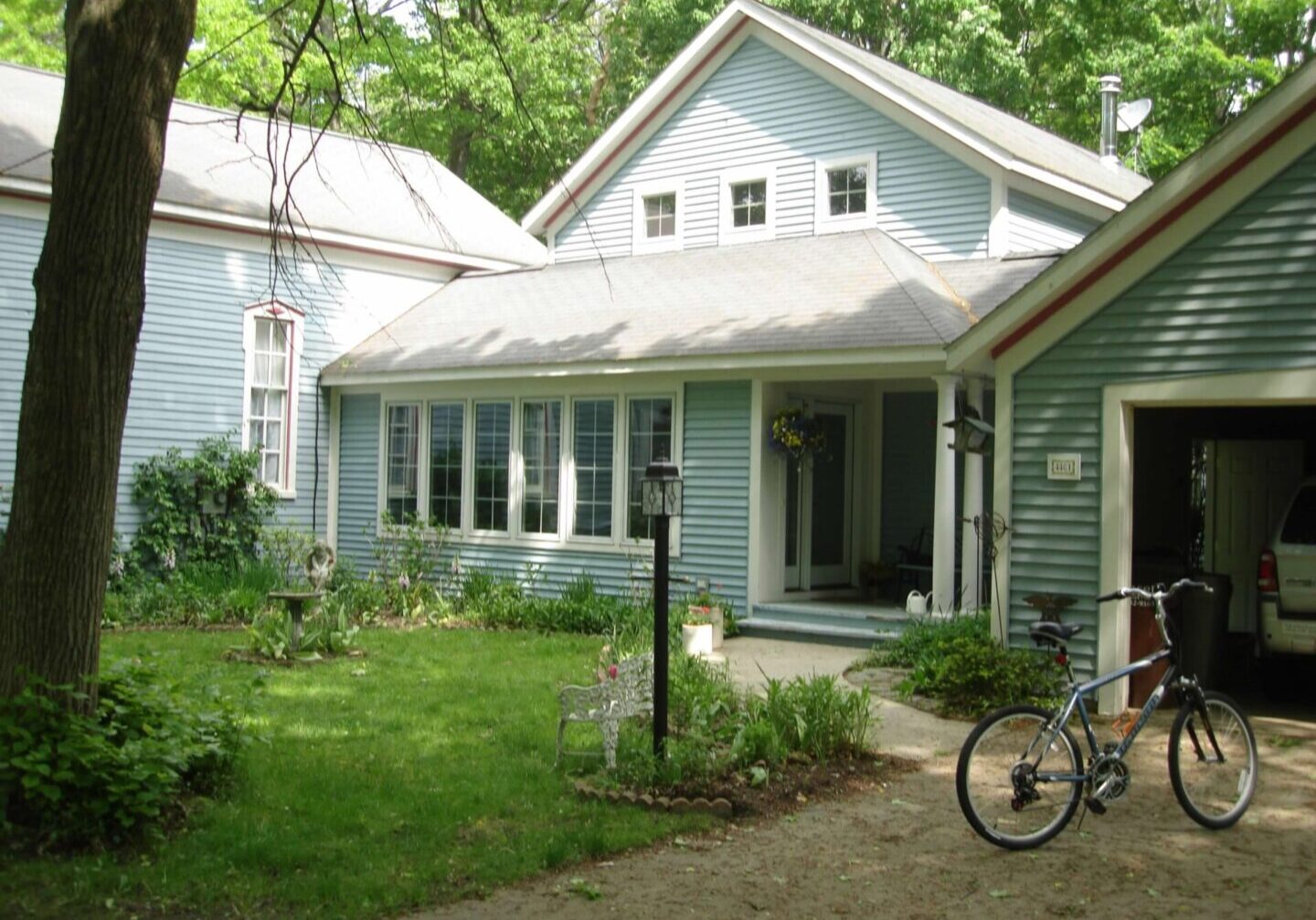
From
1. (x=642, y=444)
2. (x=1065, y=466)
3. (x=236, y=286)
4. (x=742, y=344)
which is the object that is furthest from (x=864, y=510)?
(x=236, y=286)

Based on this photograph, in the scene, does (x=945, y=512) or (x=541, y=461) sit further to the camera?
(x=541, y=461)

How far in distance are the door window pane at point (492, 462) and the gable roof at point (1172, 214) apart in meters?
7.24

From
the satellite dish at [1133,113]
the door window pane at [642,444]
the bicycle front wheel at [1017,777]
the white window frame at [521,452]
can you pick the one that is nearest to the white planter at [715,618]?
the white window frame at [521,452]

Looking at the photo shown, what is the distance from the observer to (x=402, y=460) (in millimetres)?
17547

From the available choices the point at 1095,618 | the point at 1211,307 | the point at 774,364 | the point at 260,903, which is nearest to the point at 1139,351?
the point at 1211,307

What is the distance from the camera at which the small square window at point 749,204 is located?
19.0 m

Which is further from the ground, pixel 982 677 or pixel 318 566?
pixel 318 566

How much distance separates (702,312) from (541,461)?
8.60 ft

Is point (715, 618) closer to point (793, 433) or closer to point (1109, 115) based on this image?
point (793, 433)

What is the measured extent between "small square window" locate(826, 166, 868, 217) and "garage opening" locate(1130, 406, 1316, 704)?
544 centimetres

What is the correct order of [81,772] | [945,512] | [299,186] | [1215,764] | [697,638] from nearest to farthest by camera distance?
[81,772] → [1215,764] → [697,638] → [945,512] → [299,186]

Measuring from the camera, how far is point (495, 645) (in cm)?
1319

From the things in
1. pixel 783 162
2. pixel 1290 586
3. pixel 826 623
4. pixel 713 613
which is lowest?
pixel 826 623

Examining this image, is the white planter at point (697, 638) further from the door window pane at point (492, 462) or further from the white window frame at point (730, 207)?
the white window frame at point (730, 207)
